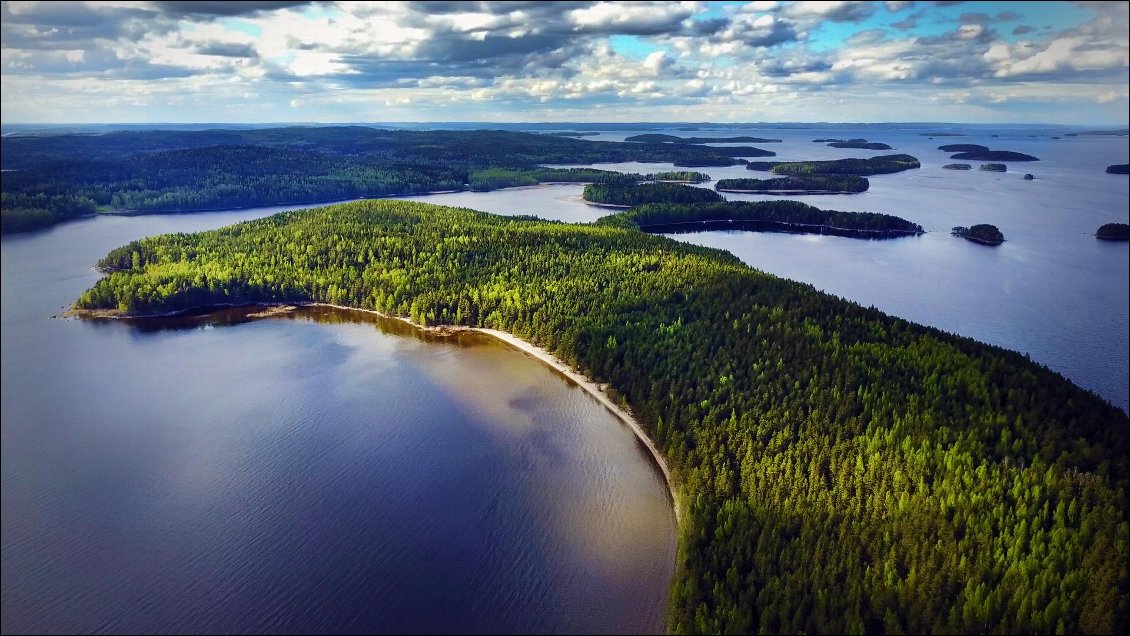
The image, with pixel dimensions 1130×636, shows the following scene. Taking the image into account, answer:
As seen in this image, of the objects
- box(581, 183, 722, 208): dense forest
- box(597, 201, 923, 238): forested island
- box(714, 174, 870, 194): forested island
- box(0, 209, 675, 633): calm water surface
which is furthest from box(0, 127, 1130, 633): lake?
box(714, 174, 870, 194): forested island

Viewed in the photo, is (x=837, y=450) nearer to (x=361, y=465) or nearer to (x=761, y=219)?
(x=361, y=465)

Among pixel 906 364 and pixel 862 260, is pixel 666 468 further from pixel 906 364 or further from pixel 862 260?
pixel 862 260

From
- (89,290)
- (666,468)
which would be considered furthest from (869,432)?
(89,290)

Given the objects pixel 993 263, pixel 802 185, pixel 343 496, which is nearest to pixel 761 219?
pixel 993 263

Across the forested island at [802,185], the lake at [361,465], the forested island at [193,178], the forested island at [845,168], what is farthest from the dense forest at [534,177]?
the lake at [361,465]

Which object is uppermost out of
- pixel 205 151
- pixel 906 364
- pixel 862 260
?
pixel 205 151

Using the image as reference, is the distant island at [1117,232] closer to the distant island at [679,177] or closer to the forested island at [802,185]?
the forested island at [802,185]
